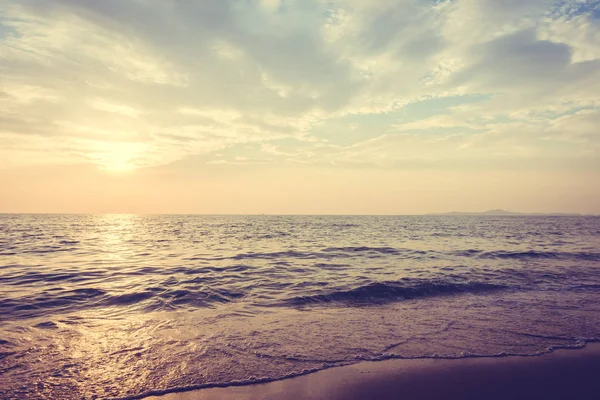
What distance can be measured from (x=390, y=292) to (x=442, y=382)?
7.90 meters

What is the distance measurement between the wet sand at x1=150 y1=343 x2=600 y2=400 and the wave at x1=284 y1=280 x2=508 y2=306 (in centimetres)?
565

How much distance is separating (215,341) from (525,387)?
22.7 ft

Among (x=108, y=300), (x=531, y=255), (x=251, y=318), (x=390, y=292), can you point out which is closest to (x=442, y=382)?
(x=251, y=318)

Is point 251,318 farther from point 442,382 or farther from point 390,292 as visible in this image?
point 390,292

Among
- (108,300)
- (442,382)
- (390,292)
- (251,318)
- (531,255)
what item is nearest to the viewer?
(442,382)

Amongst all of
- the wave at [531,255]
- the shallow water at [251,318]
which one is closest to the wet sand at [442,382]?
the shallow water at [251,318]

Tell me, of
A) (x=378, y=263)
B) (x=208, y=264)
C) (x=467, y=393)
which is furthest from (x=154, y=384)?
(x=378, y=263)

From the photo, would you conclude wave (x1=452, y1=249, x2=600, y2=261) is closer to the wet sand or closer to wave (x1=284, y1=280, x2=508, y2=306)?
wave (x1=284, y1=280, x2=508, y2=306)

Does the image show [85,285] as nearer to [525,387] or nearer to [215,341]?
[215,341]

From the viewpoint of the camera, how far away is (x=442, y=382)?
21.5ft

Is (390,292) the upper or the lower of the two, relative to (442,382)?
lower

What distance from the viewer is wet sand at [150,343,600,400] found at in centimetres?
602

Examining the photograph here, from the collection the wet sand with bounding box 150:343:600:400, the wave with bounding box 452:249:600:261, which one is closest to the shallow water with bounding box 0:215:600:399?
the wet sand with bounding box 150:343:600:400

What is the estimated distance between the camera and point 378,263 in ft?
72.5
